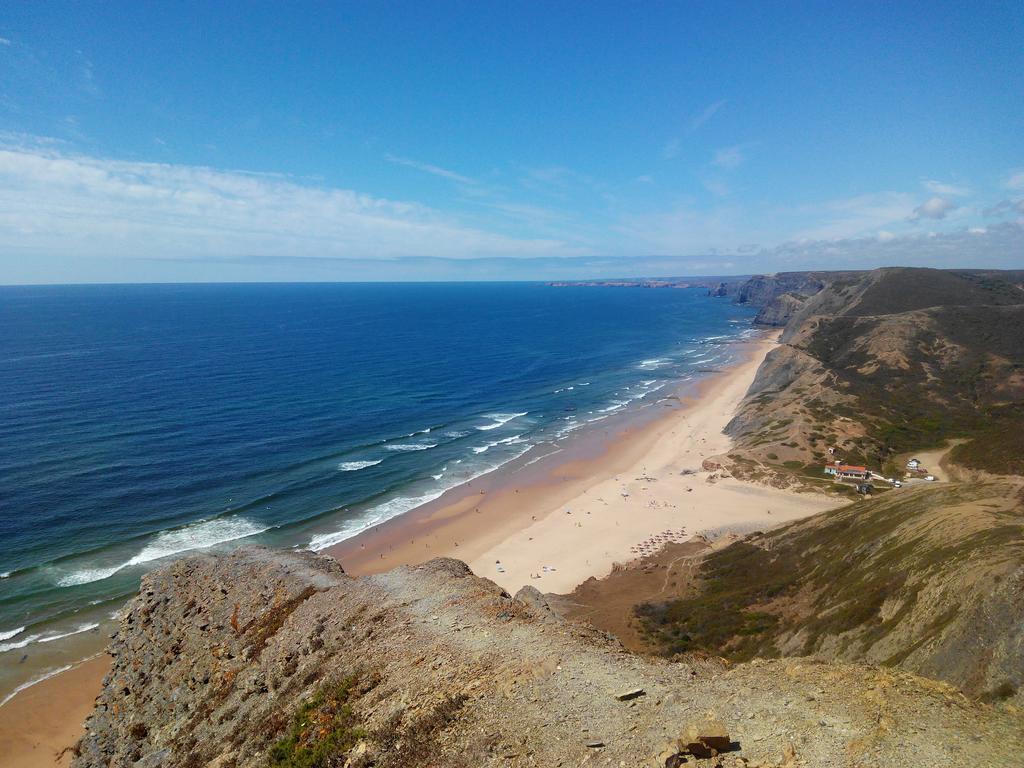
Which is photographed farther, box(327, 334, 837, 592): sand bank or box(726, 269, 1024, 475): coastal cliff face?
box(726, 269, 1024, 475): coastal cliff face

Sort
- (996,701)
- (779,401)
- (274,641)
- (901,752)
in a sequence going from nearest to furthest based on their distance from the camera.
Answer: (901,752)
(996,701)
(274,641)
(779,401)

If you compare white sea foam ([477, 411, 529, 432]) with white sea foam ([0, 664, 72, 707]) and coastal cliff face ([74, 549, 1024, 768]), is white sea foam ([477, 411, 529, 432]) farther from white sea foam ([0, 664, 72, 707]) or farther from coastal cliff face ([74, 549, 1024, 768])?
coastal cliff face ([74, 549, 1024, 768])

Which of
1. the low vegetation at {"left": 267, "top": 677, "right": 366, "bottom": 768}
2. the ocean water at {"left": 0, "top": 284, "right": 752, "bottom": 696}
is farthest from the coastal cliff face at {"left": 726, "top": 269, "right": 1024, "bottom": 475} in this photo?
the low vegetation at {"left": 267, "top": 677, "right": 366, "bottom": 768}

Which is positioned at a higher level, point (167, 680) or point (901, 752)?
point (901, 752)

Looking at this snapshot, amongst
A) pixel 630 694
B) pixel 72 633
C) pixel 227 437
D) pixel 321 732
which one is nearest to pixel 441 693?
pixel 321 732

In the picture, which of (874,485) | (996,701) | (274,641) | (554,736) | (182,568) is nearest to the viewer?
(554,736)

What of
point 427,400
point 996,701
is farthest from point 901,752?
point 427,400

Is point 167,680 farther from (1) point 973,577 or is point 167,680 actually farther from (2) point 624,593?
(1) point 973,577
